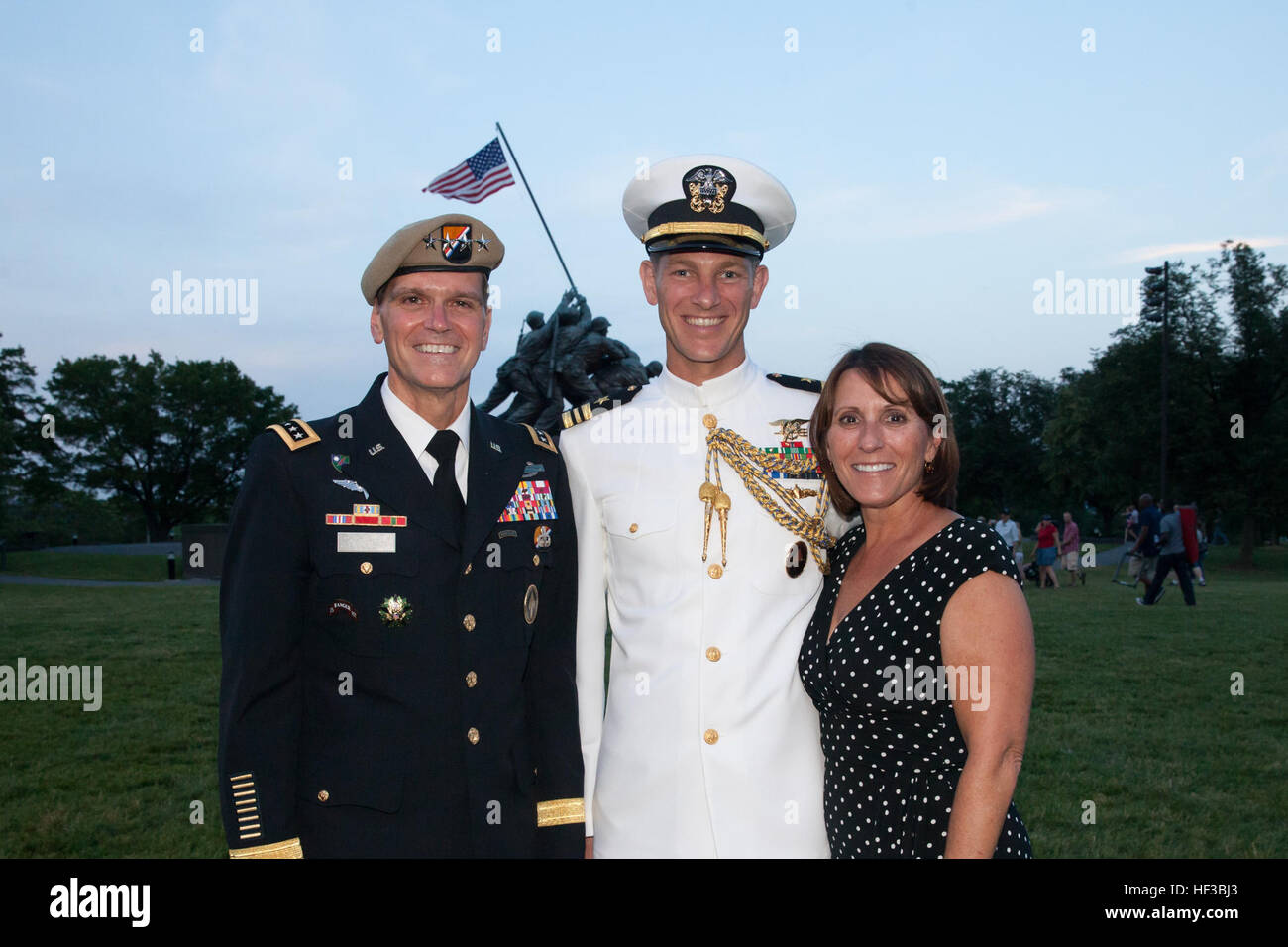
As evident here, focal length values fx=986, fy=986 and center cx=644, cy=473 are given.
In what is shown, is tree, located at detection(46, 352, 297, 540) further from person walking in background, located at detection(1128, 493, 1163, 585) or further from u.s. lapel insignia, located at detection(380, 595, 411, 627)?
u.s. lapel insignia, located at detection(380, 595, 411, 627)

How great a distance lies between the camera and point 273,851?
2.72m

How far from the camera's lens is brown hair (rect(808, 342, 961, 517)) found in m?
3.04

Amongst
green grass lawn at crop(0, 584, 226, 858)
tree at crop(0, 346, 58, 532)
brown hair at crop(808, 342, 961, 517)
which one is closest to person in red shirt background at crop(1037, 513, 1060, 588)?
green grass lawn at crop(0, 584, 226, 858)

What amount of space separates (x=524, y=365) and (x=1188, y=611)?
1250 cm

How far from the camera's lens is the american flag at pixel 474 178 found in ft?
44.5

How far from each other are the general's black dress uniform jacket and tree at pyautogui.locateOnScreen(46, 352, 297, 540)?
5426 cm

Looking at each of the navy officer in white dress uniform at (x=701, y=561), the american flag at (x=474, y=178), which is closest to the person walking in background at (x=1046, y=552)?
the american flag at (x=474, y=178)

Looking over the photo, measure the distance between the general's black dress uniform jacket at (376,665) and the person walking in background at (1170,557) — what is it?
18.3 m

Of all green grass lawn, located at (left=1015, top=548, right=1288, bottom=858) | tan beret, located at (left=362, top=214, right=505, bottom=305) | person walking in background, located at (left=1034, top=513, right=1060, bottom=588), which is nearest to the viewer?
tan beret, located at (left=362, top=214, right=505, bottom=305)

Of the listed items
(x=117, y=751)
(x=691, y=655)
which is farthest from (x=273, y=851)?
(x=117, y=751)

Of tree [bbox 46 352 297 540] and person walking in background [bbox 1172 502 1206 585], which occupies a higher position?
tree [bbox 46 352 297 540]

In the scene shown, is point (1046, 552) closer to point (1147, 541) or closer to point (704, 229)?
point (1147, 541)
